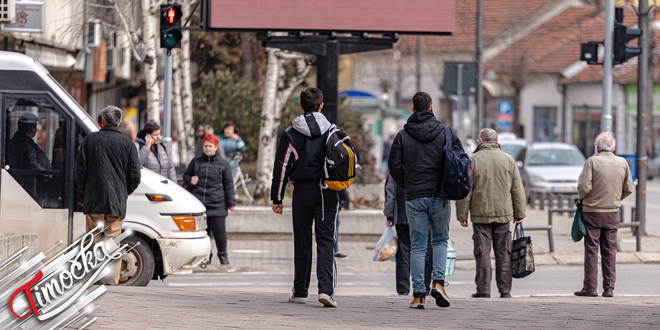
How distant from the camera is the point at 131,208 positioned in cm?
973

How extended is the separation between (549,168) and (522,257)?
15.0m

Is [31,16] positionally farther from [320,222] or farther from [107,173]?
[320,222]

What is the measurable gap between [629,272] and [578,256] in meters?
1.39

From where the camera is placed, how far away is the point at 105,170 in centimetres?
838

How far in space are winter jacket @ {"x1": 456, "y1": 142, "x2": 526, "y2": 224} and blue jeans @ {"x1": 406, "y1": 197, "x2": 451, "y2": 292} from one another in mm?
1439

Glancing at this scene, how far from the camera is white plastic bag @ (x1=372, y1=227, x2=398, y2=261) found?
31.0ft

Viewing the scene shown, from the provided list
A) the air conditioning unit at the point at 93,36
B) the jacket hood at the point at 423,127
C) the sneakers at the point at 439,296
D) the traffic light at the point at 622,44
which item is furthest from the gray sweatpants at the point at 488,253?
the air conditioning unit at the point at 93,36

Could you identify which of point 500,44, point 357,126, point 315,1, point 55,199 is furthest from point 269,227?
point 500,44

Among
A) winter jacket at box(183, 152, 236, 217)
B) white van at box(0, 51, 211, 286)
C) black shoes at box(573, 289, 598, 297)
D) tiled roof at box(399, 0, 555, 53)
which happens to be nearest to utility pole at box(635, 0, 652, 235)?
black shoes at box(573, 289, 598, 297)

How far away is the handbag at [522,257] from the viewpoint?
31.1ft

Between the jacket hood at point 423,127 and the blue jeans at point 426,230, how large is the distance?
0.49 meters

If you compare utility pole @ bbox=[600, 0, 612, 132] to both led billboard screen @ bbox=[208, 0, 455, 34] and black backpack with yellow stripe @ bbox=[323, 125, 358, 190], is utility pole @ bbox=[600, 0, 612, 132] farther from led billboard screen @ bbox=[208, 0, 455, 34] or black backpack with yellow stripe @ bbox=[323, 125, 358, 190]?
black backpack with yellow stripe @ bbox=[323, 125, 358, 190]

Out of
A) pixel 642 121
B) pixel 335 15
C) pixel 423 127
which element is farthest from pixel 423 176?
pixel 642 121

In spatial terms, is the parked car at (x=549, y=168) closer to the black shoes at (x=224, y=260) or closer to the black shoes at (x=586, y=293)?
the black shoes at (x=224, y=260)
